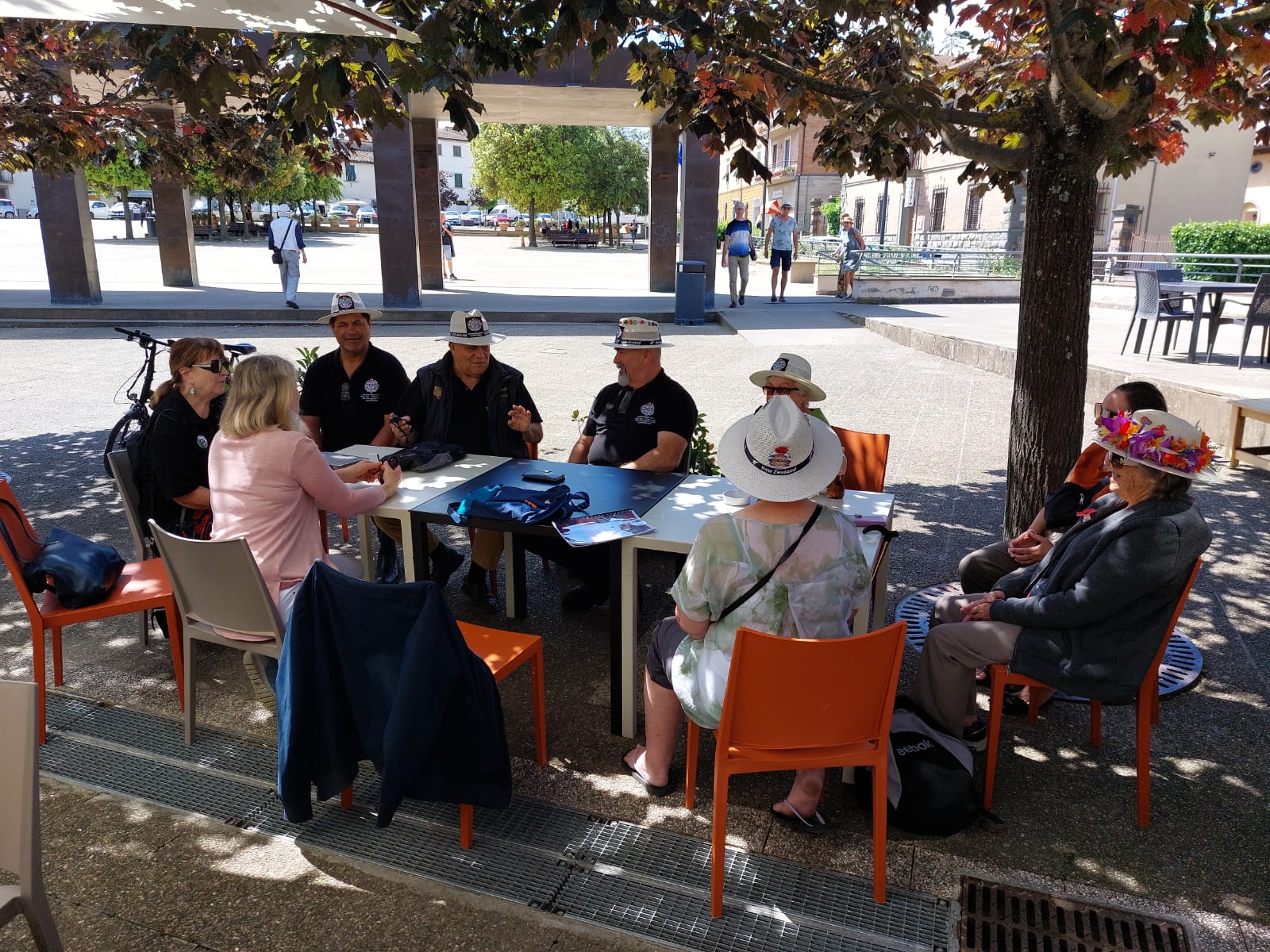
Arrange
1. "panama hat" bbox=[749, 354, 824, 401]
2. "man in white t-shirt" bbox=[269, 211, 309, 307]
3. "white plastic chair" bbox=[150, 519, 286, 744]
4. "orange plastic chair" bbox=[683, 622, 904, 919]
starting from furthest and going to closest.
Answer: "man in white t-shirt" bbox=[269, 211, 309, 307] < "panama hat" bbox=[749, 354, 824, 401] < "white plastic chair" bbox=[150, 519, 286, 744] < "orange plastic chair" bbox=[683, 622, 904, 919]

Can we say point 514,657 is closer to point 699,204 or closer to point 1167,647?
point 1167,647

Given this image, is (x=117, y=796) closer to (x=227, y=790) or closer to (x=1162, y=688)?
(x=227, y=790)

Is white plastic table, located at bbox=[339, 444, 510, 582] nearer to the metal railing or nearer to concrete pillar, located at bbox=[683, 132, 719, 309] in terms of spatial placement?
concrete pillar, located at bbox=[683, 132, 719, 309]

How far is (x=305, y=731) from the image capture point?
9.38 ft

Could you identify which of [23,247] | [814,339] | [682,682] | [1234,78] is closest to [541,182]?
[23,247]

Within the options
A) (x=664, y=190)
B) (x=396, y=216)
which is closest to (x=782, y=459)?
(x=396, y=216)

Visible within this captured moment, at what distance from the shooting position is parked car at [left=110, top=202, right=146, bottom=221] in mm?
52250

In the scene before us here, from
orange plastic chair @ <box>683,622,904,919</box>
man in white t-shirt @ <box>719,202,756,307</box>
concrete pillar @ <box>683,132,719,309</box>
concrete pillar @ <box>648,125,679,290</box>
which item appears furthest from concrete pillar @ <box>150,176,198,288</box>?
orange plastic chair @ <box>683,622,904,919</box>

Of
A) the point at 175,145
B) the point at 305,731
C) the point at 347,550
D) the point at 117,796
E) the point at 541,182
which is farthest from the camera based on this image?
the point at 541,182

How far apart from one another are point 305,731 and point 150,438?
6.36 feet

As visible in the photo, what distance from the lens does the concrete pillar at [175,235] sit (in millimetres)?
20531

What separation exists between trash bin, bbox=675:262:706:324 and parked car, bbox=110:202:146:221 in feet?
144

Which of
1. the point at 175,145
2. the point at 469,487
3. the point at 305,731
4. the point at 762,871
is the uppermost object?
the point at 175,145

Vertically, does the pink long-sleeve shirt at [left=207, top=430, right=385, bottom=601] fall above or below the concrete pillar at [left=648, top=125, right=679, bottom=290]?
below
